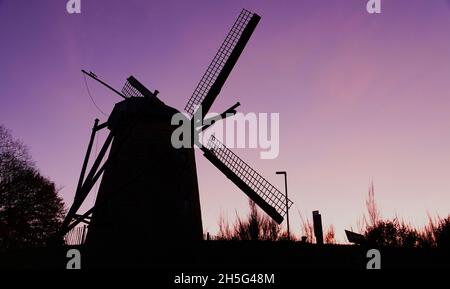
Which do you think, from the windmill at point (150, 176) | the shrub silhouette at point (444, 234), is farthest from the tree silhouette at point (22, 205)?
the shrub silhouette at point (444, 234)

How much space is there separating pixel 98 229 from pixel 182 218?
3.16 m

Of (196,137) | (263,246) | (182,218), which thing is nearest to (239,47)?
(196,137)

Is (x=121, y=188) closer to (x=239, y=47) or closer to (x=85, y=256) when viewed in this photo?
(x=85, y=256)

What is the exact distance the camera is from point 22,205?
28234 mm

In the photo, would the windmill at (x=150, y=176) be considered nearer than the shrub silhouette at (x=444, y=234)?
Yes

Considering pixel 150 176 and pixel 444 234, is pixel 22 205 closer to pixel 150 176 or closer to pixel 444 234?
pixel 150 176

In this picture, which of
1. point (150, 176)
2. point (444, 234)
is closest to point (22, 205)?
point (150, 176)

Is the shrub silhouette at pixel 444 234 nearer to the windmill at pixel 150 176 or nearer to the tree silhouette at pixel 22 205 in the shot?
the windmill at pixel 150 176

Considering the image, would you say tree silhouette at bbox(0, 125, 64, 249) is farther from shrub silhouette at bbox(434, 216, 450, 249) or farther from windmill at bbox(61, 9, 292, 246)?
A: shrub silhouette at bbox(434, 216, 450, 249)

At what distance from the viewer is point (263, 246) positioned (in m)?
14.8

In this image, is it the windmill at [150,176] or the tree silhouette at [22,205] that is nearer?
the windmill at [150,176]

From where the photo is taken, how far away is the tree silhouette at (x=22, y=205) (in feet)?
89.9

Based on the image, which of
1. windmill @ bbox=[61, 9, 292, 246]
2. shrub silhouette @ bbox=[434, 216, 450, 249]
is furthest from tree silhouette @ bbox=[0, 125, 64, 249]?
shrub silhouette @ bbox=[434, 216, 450, 249]
